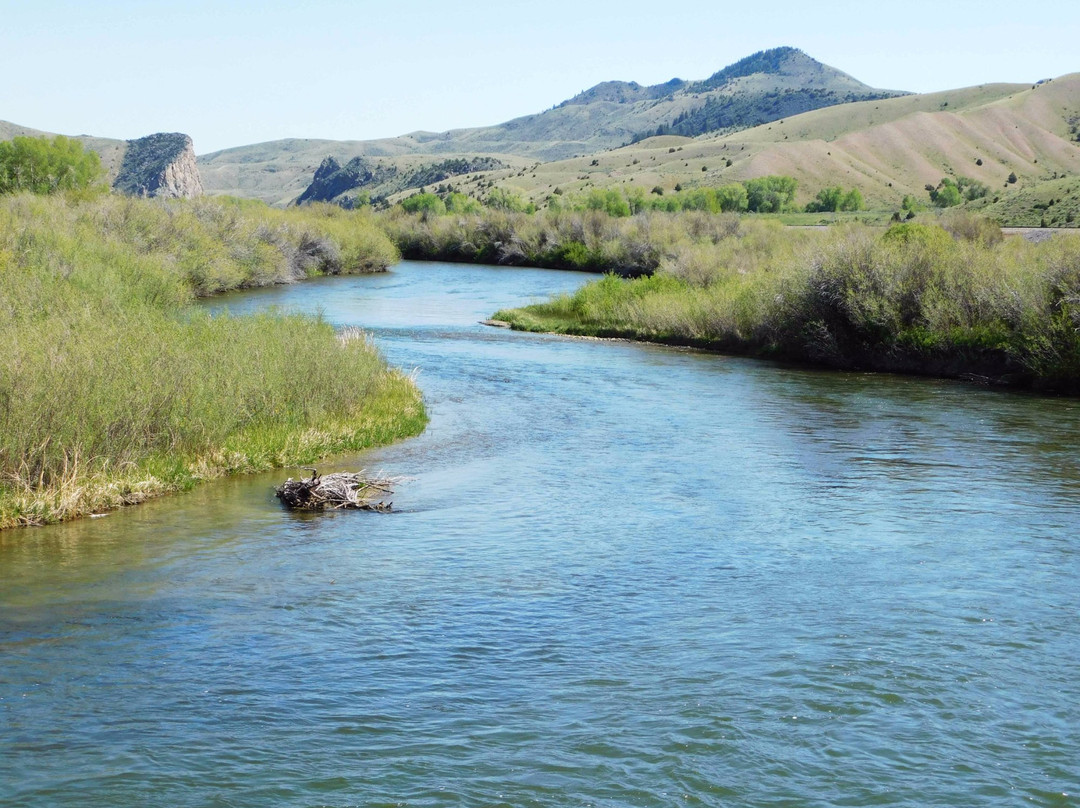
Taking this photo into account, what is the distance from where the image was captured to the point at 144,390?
20.4 m

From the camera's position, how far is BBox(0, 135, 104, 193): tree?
3246 inches

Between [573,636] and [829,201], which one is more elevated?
[829,201]

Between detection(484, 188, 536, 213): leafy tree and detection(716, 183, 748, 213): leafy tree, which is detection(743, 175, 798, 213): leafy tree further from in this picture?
detection(484, 188, 536, 213): leafy tree

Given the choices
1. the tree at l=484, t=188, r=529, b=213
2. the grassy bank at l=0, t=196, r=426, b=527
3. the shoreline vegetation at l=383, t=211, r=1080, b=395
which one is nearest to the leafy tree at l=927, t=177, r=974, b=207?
the tree at l=484, t=188, r=529, b=213

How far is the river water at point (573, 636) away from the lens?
410 inches

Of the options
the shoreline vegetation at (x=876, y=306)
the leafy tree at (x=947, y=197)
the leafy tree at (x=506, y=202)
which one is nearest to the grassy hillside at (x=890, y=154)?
the leafy tree at (x=947, y=197)

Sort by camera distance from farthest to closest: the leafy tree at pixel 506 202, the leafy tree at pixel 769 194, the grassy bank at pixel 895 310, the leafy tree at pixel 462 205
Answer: the leafy tree at pixel 506 202 < the leafy tree at pixel 462 205 < the leafy tree at pixel 769 194 < the grassy bank at pixel 895 310

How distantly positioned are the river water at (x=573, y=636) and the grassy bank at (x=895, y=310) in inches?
380

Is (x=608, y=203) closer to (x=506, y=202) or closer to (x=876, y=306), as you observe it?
(x=506, y=202)

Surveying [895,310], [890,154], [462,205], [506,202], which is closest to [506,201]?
[506,202]

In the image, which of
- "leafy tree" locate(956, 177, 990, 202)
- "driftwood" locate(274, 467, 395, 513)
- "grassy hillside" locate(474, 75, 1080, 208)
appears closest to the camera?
"driftwood" locate(274, 467, 395, 513)

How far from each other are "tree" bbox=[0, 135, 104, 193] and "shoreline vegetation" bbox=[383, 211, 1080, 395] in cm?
4519

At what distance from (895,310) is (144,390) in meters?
28.0

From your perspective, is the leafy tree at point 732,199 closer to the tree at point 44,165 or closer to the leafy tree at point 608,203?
the leafy tree at point 608,203
